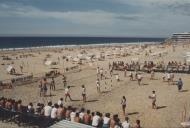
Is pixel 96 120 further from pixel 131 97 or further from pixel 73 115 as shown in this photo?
pixel 131 97

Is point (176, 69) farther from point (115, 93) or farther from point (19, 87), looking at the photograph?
point (19, 87)

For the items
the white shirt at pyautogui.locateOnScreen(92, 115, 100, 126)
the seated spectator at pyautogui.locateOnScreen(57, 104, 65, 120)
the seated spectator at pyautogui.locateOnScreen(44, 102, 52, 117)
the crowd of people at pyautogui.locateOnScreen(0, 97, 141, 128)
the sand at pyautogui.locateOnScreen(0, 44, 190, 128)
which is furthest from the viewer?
the sand at pyautogui.locateOnScreen(0, 44, 190, 128)

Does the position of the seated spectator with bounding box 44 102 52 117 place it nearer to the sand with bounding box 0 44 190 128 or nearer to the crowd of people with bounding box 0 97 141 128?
the crowd of people with bounding box 0 97 141 128

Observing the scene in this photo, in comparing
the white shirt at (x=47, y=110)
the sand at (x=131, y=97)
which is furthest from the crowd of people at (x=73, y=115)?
the sand at (x=131, y=97)

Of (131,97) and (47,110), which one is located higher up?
(47,110)

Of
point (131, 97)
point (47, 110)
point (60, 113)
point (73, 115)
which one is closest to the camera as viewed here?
point (73, 115)

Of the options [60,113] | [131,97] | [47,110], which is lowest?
[131,97]

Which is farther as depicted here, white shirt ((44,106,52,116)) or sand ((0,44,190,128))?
sand ((0,44,190,128))

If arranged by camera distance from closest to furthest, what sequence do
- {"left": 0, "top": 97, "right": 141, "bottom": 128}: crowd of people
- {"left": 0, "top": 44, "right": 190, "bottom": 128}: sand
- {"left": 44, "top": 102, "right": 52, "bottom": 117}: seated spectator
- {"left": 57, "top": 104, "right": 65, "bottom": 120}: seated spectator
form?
{"left": 0, "top": 97, "right": 141, "bottom": 128}: crowd of people < {"left": 57, "top": 104, "right": 65, "bottom": 120}: seated spectator < {"left": 44, "top": 102, "right": 52, "bottom": 117}: seated spectator < {"left": 0, "top": 44, "right": 190, "bottom": 128}: sand

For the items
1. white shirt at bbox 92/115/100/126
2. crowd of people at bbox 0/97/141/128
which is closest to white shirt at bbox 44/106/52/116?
crowd of people at bbox 0/97/141/128

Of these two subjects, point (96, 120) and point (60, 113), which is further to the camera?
point (60, 113)

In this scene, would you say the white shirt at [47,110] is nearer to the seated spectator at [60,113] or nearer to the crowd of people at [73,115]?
the crowd of people at [73,115]

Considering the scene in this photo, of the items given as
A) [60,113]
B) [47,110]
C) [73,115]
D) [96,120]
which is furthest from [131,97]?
[96,120]

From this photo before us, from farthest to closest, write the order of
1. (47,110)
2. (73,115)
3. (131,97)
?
1. (131,97)
2. (47,110)
3. (73,115)
